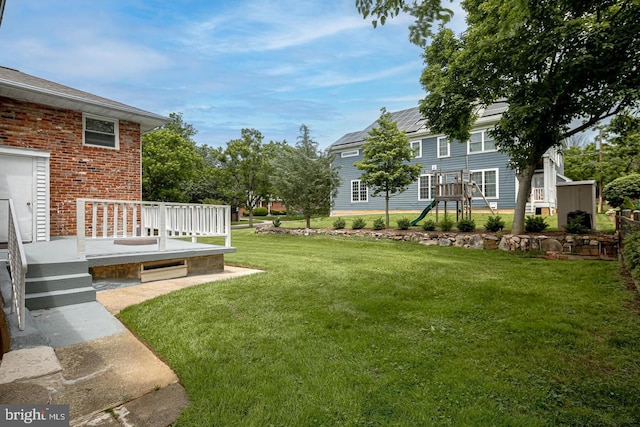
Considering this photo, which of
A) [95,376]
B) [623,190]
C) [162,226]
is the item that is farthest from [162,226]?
[623,190]

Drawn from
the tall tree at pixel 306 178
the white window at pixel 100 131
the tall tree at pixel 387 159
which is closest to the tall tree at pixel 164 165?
the tall tree at pixel 306 178

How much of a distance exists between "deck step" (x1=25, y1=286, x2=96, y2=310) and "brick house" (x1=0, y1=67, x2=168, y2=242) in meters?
4.74

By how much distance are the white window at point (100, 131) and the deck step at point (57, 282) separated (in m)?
5.98

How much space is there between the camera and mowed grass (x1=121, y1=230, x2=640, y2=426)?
2.14 meters

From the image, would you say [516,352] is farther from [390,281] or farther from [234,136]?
[234,136]

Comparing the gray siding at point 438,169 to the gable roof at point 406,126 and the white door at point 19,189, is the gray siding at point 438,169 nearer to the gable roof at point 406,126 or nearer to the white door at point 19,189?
the gable roof at point 406,126

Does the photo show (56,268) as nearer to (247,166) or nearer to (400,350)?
(400,350)

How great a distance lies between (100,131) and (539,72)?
11296mm

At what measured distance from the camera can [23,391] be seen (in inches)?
80.1

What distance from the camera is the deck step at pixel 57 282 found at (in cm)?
410

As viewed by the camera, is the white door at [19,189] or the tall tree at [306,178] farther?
the tall tree at [306,178]

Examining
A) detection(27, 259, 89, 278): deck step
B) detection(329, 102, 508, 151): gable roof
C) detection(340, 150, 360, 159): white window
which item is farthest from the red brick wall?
detection(340, 150, 360, 159): white window

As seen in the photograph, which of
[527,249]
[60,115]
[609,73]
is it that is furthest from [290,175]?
[609,73]

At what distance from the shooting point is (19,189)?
24.6 feet
